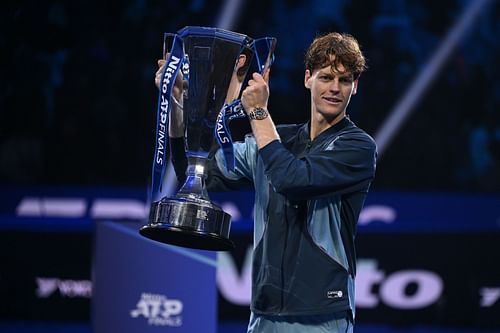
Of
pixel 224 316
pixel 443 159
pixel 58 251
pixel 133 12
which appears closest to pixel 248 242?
pixel 224 316

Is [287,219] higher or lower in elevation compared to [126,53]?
lower

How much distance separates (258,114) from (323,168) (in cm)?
22

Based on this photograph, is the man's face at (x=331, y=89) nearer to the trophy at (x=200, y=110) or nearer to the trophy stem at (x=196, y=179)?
the trophy at (x=200, y=110)

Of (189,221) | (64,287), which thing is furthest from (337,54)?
(64,287)

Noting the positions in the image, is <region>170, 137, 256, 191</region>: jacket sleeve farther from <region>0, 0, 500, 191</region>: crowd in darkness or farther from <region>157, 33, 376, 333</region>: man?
<region>0, 0, 500, 191</region>: crowd in darkness

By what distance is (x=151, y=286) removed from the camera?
3.13 metres

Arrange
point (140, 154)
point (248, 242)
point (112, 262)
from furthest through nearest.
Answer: point (140, 154), point (248, 242), point (112, 262)

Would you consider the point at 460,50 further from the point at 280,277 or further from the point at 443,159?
the point at 280,277

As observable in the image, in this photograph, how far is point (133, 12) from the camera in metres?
7.32

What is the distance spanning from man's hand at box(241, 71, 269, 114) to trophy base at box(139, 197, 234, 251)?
28 centimetres

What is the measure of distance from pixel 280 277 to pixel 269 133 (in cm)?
38

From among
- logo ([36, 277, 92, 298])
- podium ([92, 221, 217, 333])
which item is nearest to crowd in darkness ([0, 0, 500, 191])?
logo ([36, 277, 92, 298])

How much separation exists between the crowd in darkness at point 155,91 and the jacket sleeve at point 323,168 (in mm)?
4467

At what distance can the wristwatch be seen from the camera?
2.21 meters
